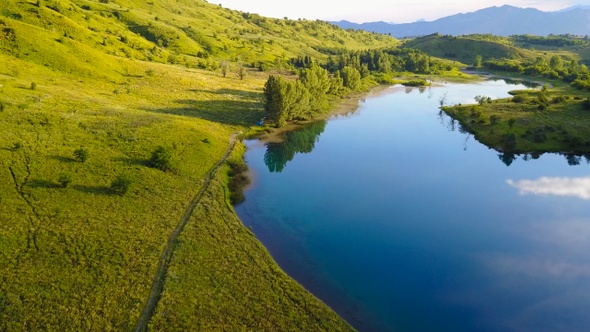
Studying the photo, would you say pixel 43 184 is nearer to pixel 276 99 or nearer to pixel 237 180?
pixel 237 180

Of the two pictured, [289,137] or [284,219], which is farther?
[289,137]

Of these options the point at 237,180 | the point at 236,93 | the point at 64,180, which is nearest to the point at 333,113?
the point at 236,93

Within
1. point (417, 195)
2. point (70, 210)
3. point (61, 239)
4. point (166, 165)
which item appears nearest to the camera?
point (61, 239)

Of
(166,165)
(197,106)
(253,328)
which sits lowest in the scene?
(253,328)

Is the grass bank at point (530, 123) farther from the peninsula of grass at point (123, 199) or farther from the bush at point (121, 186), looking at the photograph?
the bush at point (121, 186)

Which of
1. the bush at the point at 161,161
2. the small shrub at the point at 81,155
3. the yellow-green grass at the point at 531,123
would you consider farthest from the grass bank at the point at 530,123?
the small shrub at the point at 81,155

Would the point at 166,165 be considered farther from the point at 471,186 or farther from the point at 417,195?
A: the point at 471,186

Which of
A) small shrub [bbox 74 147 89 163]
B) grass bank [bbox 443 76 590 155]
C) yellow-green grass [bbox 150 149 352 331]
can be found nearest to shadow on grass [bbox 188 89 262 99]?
small shrub [bbox 74 147 89 163]

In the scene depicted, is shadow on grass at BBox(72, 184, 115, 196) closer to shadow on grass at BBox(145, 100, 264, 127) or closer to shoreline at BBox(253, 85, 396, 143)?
shadow on grass at BBox(145, 100, 264, 127)

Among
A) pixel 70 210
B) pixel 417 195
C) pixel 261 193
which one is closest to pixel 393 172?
pixel 417 195
